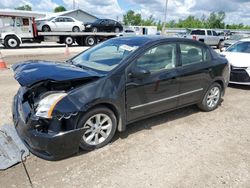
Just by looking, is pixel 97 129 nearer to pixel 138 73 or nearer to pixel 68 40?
pixel 138 73

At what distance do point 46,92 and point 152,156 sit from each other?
1.70 meters

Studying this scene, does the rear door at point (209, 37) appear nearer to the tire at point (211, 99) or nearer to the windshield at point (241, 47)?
the windshield at point (241, 47)

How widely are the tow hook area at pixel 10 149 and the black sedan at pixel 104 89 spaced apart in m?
0.21

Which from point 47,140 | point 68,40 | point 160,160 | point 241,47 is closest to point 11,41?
point 68,40

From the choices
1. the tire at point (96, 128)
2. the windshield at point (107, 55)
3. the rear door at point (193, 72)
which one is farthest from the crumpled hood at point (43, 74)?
the rear door at point (193, 72)

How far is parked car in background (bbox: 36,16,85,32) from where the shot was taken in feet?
70.4

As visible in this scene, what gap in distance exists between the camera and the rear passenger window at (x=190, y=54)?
459 centimetres

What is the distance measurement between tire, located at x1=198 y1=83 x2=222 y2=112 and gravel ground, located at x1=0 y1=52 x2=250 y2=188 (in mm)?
441

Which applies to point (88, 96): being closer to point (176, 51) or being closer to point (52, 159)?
point (52, 159)

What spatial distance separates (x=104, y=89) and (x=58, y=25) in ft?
68.4

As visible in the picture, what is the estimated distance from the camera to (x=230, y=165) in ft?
11.1

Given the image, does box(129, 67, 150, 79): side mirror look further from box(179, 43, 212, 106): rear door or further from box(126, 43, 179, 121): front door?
box(179, 43, 212, 106): rear door

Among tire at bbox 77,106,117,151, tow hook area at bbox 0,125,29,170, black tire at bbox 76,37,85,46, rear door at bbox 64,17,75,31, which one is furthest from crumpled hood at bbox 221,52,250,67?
rear door at bbox 64,17,75,31

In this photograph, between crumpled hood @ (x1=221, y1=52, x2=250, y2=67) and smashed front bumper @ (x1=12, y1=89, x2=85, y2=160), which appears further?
crumpled hood @ (x1=221, y1=52, x2=250, y2=67)
